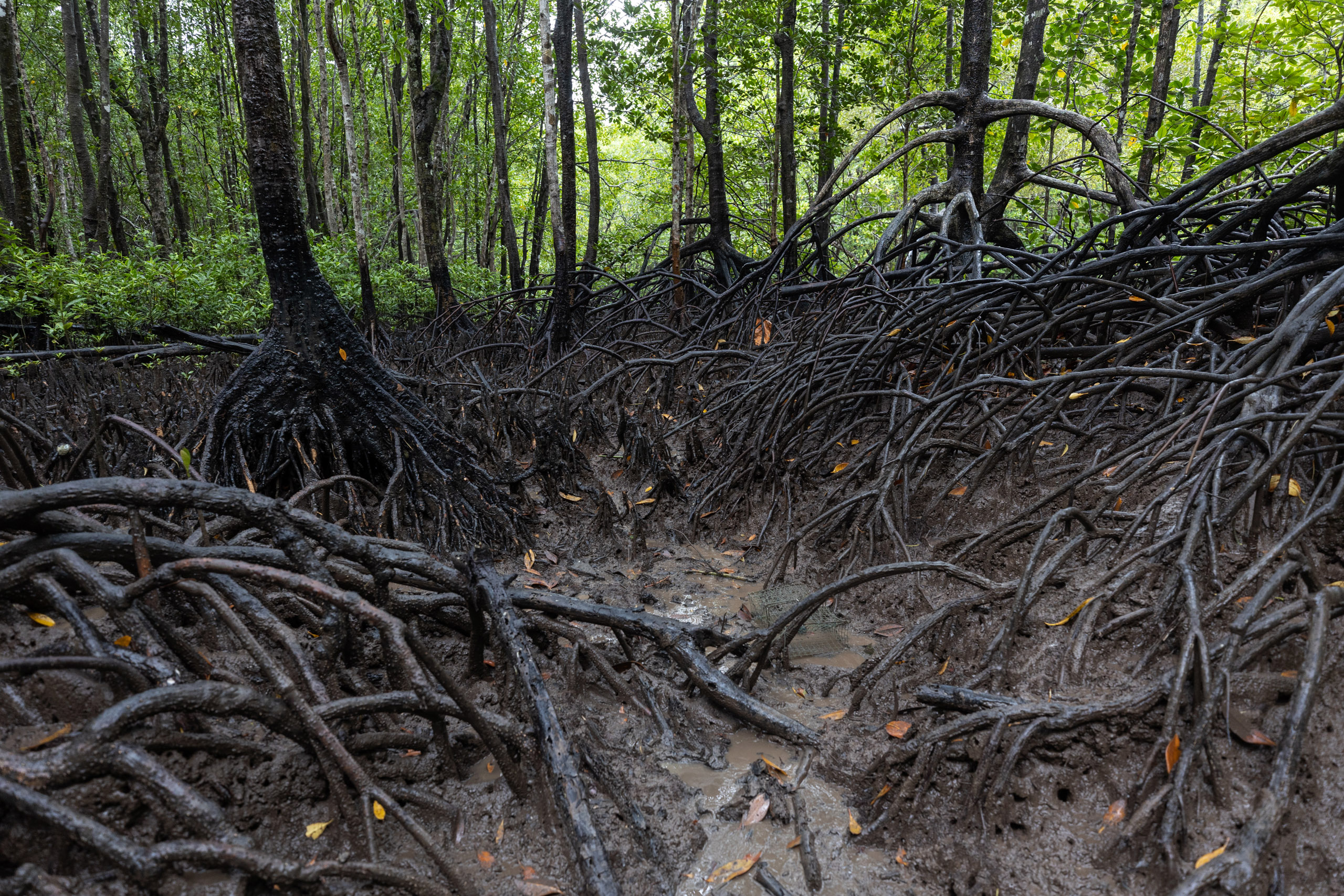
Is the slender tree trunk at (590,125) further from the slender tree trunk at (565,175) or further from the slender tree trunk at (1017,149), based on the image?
the slender tree trunk at (1017,149)

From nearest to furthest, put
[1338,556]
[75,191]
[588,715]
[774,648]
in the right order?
[1338,556] → [588,715] → [774,648] → [75,191]

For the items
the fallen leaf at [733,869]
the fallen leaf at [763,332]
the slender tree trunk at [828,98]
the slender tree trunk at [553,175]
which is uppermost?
the slender tree trunk at [828,98]

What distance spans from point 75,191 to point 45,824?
2507 centimetres

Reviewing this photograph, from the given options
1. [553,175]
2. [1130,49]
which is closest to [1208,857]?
[553,175]

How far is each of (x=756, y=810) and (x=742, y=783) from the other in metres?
0.10

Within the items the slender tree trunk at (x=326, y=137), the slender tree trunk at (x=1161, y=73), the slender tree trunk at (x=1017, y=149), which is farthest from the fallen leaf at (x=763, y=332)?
the slender tree trunk at (x=326, y=137)

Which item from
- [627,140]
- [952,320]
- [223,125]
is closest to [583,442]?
[952,320]

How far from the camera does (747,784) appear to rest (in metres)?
1.84

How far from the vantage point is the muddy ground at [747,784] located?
1242 mm

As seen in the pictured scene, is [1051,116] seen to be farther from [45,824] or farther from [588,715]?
[45,824]

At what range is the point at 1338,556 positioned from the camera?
5.93ft

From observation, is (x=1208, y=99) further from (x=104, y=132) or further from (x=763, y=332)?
(x=104, y=132)

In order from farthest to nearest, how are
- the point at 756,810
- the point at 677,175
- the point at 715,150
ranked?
the point at 715,150
the point at 677,175
the point at 756,810

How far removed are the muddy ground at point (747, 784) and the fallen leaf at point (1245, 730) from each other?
0.01 meters
